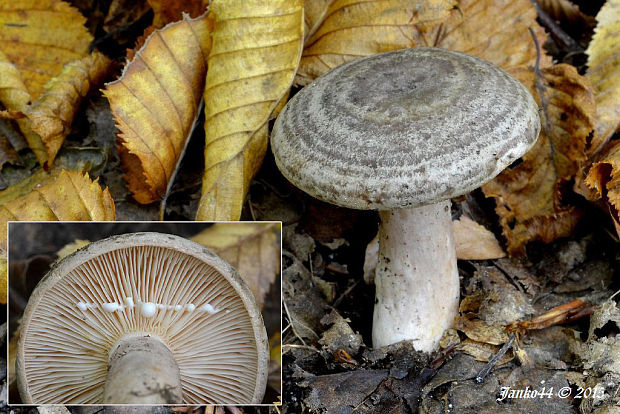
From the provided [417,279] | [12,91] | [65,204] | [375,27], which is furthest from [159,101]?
[417,279]

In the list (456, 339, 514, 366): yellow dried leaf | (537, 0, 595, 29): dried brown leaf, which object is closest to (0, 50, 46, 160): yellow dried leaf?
(456, 339, 514, 366): yellow dried leaf

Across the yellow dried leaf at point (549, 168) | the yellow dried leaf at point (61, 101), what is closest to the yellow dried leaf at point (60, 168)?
the yellow dried leaf at point (61, 101)

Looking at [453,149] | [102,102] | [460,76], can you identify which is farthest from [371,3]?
[102,102]

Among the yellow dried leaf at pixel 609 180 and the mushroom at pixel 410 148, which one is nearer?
the mushroom at pixel 410 148

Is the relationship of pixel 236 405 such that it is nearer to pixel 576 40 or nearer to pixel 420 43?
pixel 420 43

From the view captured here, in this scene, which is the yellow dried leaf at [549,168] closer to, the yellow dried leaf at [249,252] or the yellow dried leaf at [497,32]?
the yellow dried leaf at [497,32]

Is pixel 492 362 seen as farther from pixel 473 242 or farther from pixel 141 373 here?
pixel 141 373
